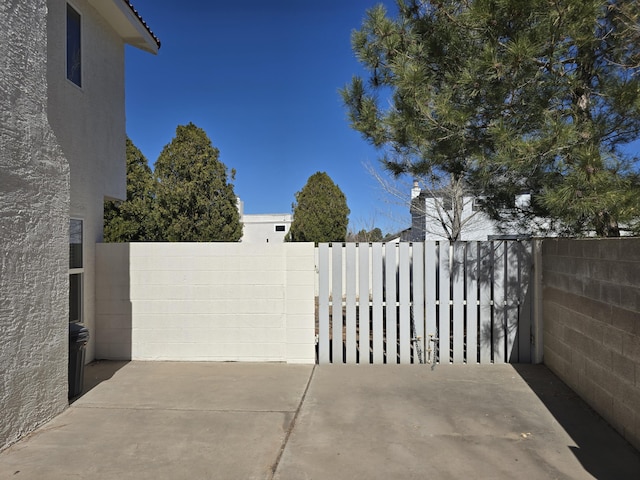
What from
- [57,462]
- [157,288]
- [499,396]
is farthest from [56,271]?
[499,396]

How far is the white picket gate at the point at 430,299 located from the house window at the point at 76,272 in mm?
3493

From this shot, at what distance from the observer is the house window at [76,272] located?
634 centimetres

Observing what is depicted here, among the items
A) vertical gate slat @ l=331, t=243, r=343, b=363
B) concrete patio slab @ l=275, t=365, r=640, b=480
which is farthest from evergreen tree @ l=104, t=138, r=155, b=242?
concrete patio slab @ l=275, t=365, r=640, b=480

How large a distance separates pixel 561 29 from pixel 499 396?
4.07 m

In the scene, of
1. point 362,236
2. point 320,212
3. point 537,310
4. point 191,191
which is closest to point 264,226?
point 362,236

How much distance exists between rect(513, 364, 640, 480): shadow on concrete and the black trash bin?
511cm

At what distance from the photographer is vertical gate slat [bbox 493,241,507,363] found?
6.62 meters

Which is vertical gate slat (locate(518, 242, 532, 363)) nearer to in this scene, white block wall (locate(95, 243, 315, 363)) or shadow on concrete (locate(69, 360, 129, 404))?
white block wall (locate(95, 243, 315, 363))

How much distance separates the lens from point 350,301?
660 centimetres

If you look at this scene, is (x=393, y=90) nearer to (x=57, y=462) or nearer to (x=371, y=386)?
(x=371, y=386)

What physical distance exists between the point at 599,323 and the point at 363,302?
2.99m

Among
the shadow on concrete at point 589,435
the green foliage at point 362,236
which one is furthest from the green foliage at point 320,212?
the shadow on concrete at point 589,435

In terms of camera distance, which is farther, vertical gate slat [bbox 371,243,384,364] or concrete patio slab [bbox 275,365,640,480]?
vertical gate slat [bbox 371,243,384,364]

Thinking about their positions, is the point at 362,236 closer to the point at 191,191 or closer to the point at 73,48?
the point at 191,191
